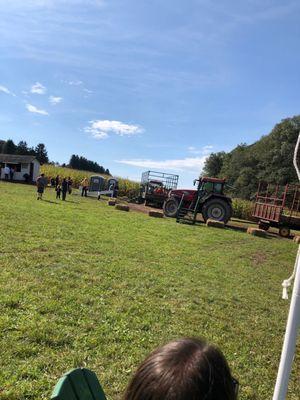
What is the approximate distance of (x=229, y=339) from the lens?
5266mm

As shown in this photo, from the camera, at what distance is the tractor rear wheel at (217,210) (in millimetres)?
21281

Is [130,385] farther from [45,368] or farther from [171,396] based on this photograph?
[45,368]

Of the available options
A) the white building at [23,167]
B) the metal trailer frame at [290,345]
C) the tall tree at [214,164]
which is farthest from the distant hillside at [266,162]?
the metal trailer frame at [290,345]

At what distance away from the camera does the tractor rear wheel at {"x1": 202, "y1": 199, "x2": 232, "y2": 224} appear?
69.8ft

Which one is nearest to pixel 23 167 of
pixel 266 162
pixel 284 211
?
pixel 284 211

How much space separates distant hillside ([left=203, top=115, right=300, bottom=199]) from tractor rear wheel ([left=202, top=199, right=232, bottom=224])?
109ft

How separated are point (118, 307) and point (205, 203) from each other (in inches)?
638

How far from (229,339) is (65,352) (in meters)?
2.19

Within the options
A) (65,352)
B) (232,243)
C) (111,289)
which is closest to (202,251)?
(232,243)

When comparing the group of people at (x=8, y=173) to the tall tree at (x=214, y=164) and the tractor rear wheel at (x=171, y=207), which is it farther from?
the tall tree at (x=214, y=164)

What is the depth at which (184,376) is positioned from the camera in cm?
128

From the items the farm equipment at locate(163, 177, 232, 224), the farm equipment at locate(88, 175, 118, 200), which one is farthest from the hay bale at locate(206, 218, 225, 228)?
the farm equipment at locate(88, 175, 118, 200)

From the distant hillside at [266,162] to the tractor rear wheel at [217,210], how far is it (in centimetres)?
3337

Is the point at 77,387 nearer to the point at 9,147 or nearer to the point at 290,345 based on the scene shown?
the point at 290,345
